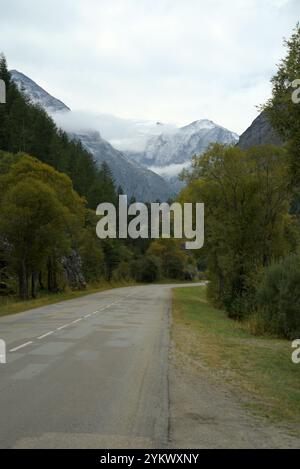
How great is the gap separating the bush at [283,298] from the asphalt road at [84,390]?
5.41 metres

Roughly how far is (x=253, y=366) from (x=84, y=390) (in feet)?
18.4

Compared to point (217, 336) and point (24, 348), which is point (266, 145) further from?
point (24, 348)

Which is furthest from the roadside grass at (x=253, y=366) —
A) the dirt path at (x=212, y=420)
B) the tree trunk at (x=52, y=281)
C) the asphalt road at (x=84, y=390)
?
the tree trunk at (x=52, y=281)

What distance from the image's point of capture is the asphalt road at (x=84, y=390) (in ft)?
23.0

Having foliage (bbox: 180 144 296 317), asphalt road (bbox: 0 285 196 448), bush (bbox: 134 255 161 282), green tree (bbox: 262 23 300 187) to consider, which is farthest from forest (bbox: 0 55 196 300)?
green tree (bbox: 262 23 300 187)

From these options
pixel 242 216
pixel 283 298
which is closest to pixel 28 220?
pixel 242 216

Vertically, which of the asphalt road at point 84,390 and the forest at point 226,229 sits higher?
the forest at point 226,229

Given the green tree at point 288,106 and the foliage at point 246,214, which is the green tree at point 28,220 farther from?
the green tree at point 288,106

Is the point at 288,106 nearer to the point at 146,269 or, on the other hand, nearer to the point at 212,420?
the point at 212,420

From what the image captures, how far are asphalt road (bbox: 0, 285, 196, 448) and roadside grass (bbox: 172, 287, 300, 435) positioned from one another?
1.24m

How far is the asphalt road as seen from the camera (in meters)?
7.02

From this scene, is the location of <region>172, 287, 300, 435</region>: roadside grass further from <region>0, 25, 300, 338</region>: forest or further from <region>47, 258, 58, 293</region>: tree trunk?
<region>47, 258, 58, 293</region>: tree trunk

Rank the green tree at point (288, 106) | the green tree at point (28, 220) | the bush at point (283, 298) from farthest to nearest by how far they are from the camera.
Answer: the green tree at point (28, 220), the bush at point (283, 298), the green tree at point (288, 106)

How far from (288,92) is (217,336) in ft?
38.6
